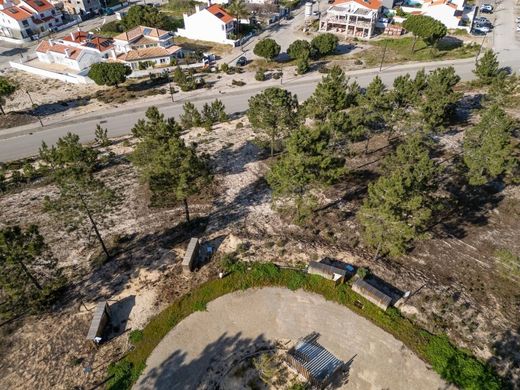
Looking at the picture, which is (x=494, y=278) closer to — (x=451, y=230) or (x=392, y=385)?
(x=451, y=230)

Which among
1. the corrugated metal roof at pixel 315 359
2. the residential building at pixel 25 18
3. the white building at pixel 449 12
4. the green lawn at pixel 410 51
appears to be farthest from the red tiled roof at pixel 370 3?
the corrugated metal roof at pixel 315 359

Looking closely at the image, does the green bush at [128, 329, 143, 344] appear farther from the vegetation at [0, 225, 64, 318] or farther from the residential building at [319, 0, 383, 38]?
the residential building at [319, 0, 383, 38]

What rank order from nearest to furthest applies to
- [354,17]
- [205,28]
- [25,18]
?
[354,17], [205,28], [25,18]

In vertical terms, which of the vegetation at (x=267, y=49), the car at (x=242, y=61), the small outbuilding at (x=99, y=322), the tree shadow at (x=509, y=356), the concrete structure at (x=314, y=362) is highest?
the vegetation at (x=267, y=49)

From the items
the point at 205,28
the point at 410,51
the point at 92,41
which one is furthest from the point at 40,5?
the point at 410,51

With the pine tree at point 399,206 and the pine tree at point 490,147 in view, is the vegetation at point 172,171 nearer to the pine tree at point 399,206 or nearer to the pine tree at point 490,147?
the pine tree at point 399,206

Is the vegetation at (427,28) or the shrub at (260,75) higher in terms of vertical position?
the vegetation at (427,28)

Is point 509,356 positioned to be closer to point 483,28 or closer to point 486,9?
point 483,28
